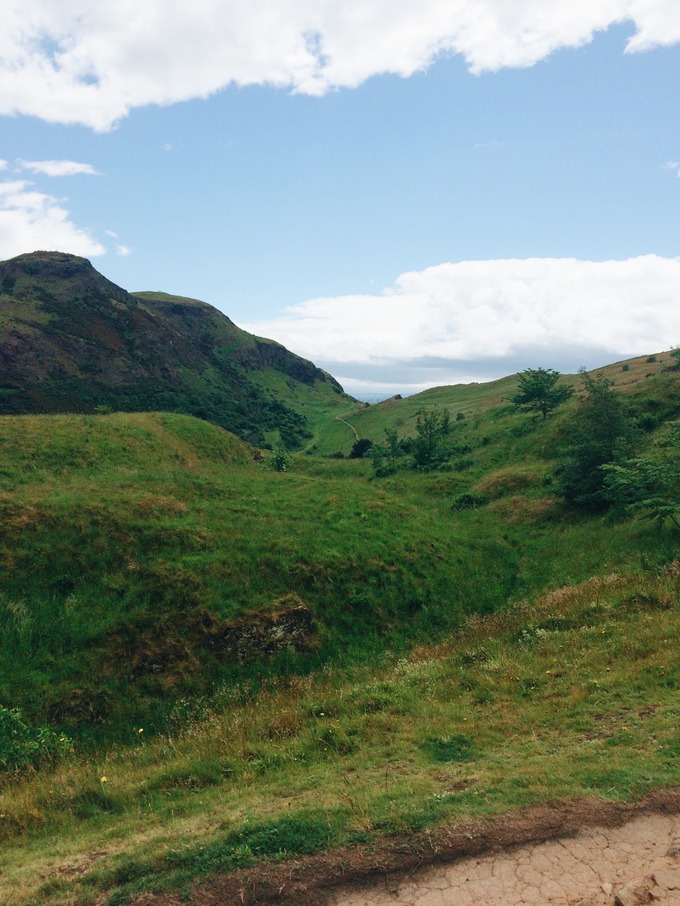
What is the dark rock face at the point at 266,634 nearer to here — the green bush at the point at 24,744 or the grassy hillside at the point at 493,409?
the green bush at the point at 24,744

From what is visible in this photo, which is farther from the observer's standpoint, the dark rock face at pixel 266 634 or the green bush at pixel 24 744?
the dark rock face at pixel 266 634

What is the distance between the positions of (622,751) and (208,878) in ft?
20.9

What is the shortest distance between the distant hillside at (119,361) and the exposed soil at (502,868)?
242ft

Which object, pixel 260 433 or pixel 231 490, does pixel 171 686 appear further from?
pixel 260 433

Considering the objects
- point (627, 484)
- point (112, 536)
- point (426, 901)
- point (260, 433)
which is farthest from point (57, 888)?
point (260, 433)

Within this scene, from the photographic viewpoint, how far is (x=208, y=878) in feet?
19.7

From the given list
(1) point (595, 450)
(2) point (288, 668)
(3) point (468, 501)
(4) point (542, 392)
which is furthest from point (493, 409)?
(2) point (288, 668)

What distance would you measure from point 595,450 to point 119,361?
88.3 meters

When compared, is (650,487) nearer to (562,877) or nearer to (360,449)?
(562,877)

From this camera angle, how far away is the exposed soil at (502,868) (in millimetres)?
5504

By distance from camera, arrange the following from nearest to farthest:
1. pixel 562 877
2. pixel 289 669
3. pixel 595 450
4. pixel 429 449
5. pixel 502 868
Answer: pixel 562 877 → pixel 502 868 → pixel 289 669 → pixel 595 450 → pixel 429 449

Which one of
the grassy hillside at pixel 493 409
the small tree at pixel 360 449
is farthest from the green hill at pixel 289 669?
the small tree at pixel 360 449

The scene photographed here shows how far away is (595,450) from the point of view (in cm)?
2617

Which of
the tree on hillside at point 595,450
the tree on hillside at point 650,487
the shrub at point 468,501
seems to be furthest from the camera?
the shrub at point 468,501
